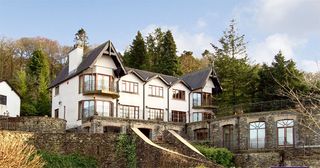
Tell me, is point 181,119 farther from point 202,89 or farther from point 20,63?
point 20,63

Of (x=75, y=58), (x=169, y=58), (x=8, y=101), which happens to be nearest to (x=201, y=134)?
(x=75, y=58)

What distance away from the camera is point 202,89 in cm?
5172

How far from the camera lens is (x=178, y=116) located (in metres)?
51.1

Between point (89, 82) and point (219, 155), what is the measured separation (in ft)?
44.9

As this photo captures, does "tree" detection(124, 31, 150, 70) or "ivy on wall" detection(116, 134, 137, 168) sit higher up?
"tree" detection(124, 31, 150, 70)

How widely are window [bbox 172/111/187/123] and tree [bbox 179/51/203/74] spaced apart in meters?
17.3

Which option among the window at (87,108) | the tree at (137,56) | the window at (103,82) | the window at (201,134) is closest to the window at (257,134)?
the window at (201,134)

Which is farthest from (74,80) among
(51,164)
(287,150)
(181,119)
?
(287,150)

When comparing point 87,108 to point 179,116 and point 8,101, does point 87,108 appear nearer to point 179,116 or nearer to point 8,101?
point 179,116

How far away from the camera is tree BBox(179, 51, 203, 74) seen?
69875 mm

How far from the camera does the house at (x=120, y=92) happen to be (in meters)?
45.2

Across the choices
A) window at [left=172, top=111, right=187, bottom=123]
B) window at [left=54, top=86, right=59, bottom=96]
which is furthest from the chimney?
window at [left=172, top=111, right=187, bottom=123]

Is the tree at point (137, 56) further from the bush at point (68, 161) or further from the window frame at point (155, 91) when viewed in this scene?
the bush at point (68, 161)

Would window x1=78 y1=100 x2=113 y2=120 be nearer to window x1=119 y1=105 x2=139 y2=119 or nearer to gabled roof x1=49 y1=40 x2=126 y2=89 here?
window x1=119 y1=105 x2=139 y2=119
